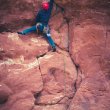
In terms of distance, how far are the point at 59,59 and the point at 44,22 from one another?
3.95ft

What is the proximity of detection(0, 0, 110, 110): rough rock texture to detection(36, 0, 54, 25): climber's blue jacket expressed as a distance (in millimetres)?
186

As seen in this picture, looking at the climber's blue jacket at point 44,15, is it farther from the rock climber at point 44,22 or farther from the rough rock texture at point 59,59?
the rough rock texture at point 59,59

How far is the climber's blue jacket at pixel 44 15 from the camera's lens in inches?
333

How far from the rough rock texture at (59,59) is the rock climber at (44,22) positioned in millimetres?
159

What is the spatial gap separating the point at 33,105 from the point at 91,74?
1.95 metres

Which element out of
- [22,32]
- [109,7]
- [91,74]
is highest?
[109,7]

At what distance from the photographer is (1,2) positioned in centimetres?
838

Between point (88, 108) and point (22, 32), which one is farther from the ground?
point (22, 32)

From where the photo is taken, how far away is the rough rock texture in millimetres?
7832

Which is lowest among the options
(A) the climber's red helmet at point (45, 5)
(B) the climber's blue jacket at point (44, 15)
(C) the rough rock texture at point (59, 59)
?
(C) the rough rock texture at point (59, 59)

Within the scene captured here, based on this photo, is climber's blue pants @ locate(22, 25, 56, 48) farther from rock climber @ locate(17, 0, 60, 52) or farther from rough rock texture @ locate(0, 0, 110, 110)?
rough rock texture @ locate(0, 0, 110, 110)

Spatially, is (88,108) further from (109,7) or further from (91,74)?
(109,7)

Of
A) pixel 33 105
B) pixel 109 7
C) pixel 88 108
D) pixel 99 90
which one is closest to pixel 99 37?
pixel 109 7

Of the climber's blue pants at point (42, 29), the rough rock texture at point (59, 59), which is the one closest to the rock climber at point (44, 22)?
the climber's blue pants at point (42, 29)
